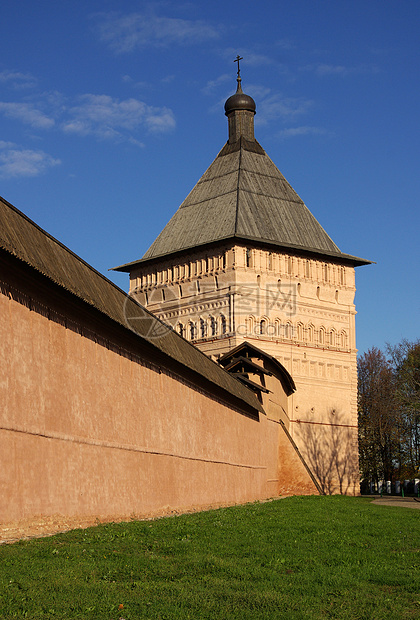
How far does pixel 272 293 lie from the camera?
38.1 metres

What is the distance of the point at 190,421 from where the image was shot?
53.2 feet

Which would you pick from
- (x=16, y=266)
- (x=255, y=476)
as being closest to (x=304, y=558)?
(x=16, y=266)

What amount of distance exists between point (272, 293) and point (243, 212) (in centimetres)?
435

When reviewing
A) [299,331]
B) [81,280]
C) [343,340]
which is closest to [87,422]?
[81,280]

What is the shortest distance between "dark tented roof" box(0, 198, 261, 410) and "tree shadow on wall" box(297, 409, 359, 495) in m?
22.3

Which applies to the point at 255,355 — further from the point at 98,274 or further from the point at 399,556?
the point at 399,556

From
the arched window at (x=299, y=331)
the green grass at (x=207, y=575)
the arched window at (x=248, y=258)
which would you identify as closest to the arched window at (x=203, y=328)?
the arched window at (x=248, y=258)

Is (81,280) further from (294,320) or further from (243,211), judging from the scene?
(243,211)

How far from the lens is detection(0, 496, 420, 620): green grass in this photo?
5336 millimetres

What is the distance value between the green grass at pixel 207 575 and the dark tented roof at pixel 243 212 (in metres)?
28.7

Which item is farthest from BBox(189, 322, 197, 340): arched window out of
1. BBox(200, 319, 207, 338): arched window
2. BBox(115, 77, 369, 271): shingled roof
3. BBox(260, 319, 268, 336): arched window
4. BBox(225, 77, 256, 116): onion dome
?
BBox(225, 77, 256, 116): onion dome

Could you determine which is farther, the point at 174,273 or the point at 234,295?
the point at 174,273

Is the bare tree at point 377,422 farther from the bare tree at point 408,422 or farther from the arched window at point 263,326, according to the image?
the arched window at point 263,326

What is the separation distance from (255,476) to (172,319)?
17.8 m
